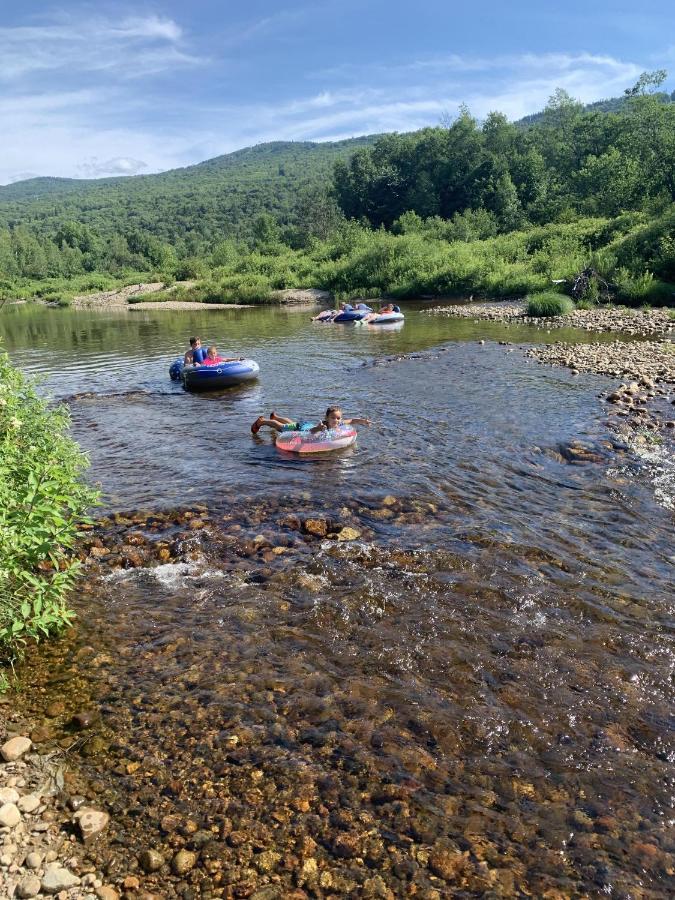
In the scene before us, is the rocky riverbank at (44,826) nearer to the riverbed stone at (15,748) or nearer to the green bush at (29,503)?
the riverbed stone at (15,748)

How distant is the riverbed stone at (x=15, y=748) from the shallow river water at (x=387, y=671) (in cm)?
26

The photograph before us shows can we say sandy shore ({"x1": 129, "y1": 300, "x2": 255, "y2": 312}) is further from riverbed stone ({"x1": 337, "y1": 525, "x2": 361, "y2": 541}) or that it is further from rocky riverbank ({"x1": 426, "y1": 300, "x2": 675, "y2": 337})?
riverbed stone ({"x1": 337, "y1": 525, "x2": 361, "y2": 541})

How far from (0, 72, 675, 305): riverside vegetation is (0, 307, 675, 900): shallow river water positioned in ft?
86.8

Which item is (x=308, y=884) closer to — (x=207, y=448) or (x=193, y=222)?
(x=207, y=448)

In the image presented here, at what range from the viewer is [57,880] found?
3586 millimetres

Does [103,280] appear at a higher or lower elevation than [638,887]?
higher

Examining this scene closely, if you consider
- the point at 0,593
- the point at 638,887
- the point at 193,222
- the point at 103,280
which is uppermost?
the point at 193,222

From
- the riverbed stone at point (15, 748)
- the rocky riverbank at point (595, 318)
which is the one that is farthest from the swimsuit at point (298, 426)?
the rocky riverbank at point (595, 318)

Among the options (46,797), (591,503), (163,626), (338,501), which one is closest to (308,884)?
(46,797)

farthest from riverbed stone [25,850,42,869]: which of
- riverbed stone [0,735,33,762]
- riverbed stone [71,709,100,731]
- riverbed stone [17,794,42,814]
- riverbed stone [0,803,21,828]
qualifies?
riverbed stone [71,709,100,731]

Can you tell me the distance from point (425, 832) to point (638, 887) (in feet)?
4.33

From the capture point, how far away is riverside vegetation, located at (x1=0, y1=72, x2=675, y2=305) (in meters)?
38.7

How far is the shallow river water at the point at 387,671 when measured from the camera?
3992 mm

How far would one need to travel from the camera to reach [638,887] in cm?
371
